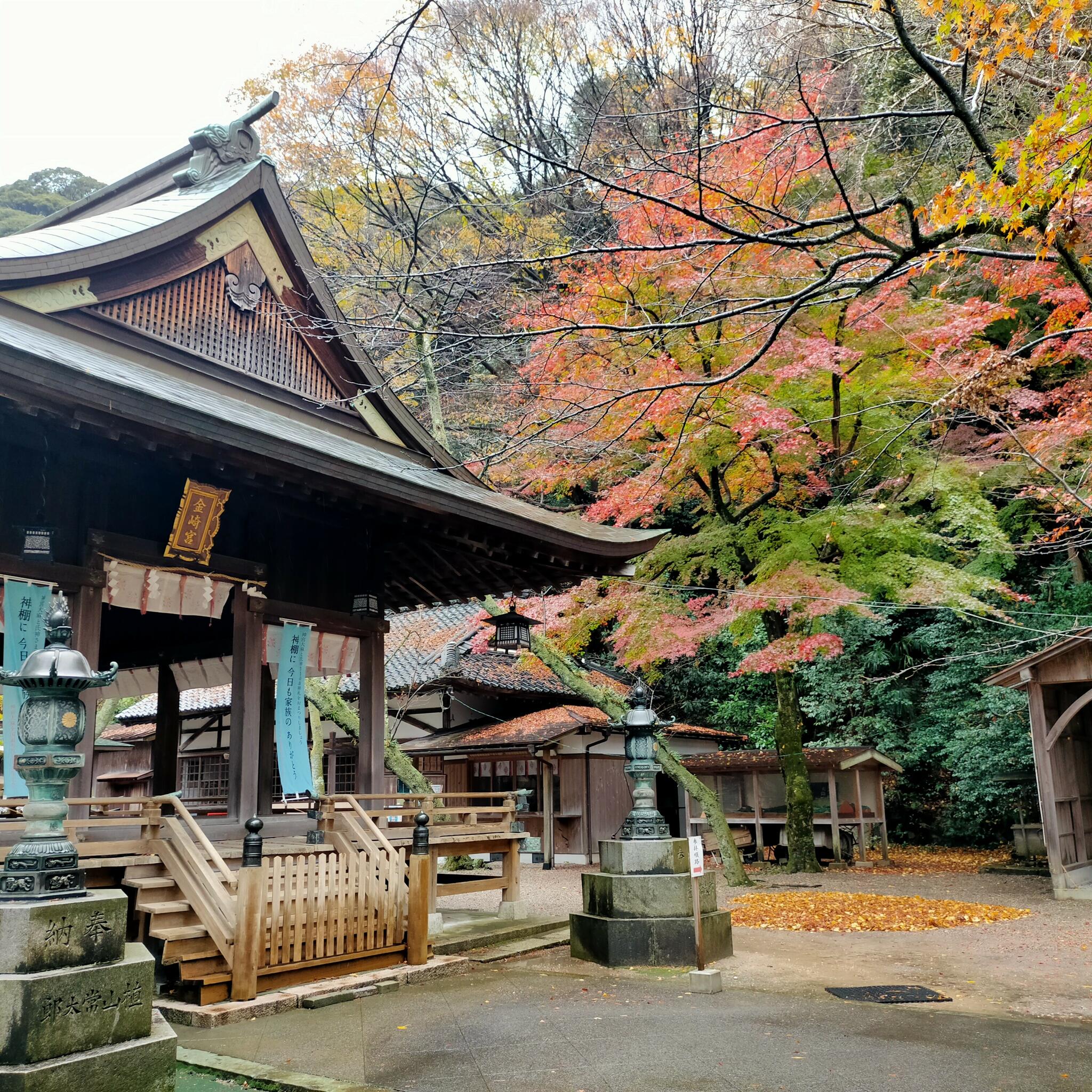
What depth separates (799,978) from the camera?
8.27 m

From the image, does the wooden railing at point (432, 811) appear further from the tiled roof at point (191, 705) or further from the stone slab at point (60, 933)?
the tiled roof at point (191, 705)

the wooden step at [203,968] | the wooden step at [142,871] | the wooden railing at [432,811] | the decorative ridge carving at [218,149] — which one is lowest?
the wooden step at [203,968]

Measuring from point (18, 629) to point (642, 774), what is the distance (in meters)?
6.01

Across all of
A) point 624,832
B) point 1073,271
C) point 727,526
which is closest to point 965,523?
point 727,526

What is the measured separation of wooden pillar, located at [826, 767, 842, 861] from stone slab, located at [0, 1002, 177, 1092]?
55.6ft

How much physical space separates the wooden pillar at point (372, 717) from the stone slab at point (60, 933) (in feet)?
19.2

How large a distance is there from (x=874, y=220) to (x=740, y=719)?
15.2 metres

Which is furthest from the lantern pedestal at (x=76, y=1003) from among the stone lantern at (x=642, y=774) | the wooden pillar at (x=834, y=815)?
the wooden pillar at (x=834, y=815)

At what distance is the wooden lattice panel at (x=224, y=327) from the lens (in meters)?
9.04

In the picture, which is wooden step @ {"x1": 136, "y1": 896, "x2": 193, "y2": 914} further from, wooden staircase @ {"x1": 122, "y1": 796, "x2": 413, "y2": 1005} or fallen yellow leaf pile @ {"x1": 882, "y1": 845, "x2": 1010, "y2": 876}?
fallen yellow leaf pile @ {"x1": 882, "y1": 845, "x2": 1010, "y2": 876}

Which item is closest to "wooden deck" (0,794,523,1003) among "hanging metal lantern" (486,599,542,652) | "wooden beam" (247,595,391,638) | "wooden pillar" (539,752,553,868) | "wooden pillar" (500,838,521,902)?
"wooden beam" (247,595,391,638)

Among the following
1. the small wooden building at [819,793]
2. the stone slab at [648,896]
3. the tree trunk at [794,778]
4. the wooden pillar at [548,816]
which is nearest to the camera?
the stone slab at [648,896]

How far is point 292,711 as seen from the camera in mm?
9539

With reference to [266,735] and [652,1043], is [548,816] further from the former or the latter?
[652,1043]
